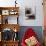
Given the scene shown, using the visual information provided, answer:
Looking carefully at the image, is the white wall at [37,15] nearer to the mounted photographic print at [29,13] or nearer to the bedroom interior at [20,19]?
the bedroom interior at [20,19]

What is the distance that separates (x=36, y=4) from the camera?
194 inches

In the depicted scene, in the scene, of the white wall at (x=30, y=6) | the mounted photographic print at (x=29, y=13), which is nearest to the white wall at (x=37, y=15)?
the white wall at (x=30, y=6)

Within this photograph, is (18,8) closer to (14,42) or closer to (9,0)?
(9,0)

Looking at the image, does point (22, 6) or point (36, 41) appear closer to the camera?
point (36, 41)

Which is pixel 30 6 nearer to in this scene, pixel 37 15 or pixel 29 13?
pixel 29 13

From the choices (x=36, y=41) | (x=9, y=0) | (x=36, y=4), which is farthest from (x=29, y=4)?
(x=36, y=41)

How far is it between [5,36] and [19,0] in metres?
1.19

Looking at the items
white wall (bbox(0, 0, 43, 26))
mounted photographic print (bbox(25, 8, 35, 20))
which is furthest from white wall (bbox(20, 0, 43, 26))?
mounted photographic print (bbox(25, 8, 35, 20))

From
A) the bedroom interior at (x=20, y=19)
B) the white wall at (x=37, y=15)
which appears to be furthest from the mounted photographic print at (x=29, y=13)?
the white wall at (x=37, y=15)

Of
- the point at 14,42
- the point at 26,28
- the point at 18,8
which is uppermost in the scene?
the point at 18,8

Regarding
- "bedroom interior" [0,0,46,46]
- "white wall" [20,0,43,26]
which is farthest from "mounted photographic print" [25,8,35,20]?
"white wall" [20,0,43,26]

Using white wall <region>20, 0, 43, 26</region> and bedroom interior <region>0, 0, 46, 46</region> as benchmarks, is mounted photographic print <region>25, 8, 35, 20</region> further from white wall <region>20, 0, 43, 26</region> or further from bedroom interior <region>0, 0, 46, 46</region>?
white wall <region>20, 0, 43, 26</region>

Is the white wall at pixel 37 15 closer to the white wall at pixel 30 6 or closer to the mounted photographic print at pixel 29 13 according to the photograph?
the white wall at pixel 30 6

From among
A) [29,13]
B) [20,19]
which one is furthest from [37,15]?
[20,19]
